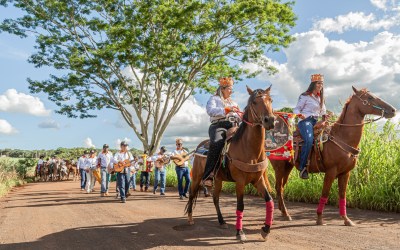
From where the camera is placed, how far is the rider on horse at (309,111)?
282 inches

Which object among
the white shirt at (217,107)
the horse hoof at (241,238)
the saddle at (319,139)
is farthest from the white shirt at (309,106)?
the horse hoof at (241,238)

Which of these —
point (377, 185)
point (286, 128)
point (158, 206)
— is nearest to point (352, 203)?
point (377, 185)

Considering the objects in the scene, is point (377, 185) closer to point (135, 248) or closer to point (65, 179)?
point (135, 248)

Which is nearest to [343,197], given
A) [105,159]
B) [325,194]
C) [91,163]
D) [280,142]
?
[325,194]

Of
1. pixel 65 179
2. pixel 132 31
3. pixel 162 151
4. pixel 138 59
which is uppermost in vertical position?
pixel 132 31

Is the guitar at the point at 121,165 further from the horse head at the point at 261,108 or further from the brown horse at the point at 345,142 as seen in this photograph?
the horse head at the point at 261,108

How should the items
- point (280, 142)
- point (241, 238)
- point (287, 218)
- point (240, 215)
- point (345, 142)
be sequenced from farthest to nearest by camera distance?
1. point (287, 218)
2. point (280, 142)
3. point (345, 142)
4. point (240, 215)
5. point (241, 238)

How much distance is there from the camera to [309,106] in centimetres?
732

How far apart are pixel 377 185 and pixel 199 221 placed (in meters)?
4.26

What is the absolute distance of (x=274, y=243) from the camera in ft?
18.1

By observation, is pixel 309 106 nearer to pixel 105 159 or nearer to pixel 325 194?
pixel 325 194

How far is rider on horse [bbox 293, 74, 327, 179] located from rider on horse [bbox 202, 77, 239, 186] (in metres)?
1.45

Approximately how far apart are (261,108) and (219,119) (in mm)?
1516

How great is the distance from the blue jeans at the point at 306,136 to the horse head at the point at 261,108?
1934 mm
